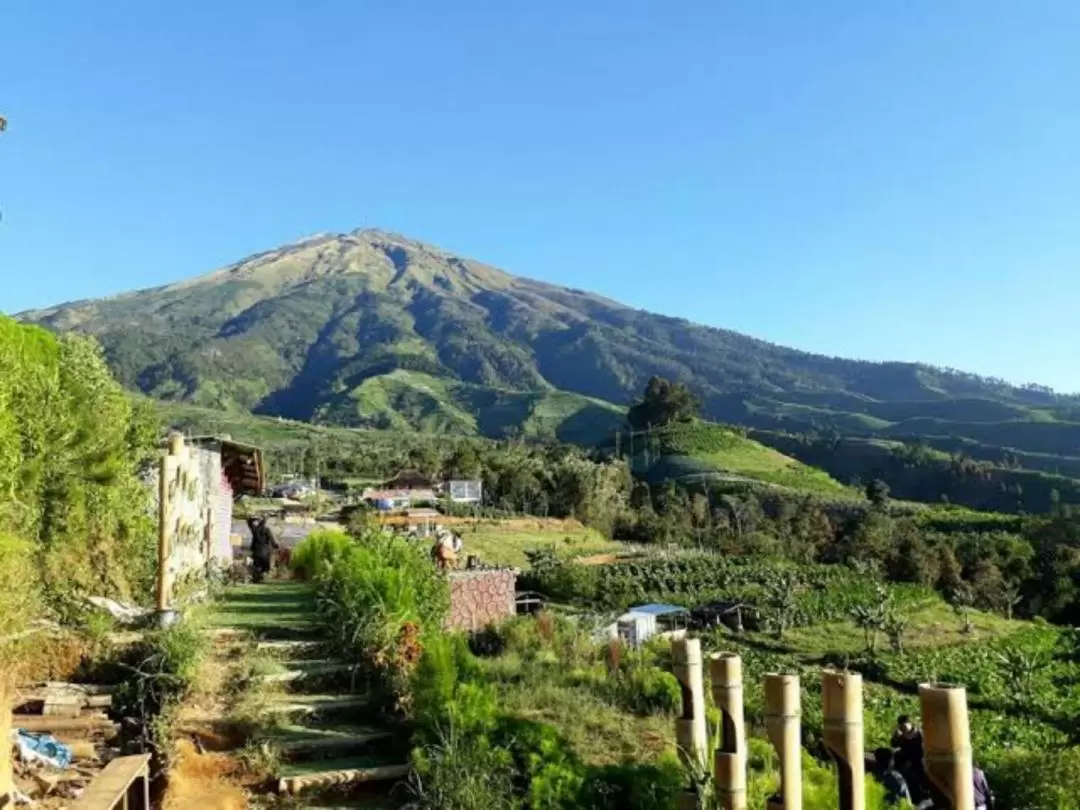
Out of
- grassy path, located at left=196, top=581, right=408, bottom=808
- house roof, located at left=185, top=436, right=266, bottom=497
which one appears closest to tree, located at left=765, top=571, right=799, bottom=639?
house roof, located at left=185, top=436, right=266, bottom=497

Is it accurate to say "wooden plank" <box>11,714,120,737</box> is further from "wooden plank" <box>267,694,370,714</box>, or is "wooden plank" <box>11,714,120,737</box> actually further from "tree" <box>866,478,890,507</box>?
"tree" <box>866,478,890,507</box>

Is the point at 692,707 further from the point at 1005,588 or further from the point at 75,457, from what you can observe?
the point at 1005,588

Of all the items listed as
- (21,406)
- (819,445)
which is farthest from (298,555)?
(819,445)

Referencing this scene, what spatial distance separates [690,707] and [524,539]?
116ft

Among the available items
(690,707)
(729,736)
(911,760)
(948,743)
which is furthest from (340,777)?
(948,743)

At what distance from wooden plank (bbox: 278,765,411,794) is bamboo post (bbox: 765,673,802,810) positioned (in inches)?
131

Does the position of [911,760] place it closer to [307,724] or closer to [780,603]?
[307,724]

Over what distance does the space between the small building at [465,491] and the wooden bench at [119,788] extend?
144 ft

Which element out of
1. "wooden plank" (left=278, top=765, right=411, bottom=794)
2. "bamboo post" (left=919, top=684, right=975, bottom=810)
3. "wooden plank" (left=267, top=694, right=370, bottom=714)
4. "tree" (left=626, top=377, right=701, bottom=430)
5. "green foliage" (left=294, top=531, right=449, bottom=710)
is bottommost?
"wooden plank" (left=278, top=765, right=411, bottom=794)

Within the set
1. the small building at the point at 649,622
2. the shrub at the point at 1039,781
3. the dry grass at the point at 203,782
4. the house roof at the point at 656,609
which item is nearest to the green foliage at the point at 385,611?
the dry grass at the point at 203,782

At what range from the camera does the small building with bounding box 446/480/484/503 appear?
49.0 meters

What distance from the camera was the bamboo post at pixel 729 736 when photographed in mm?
4008

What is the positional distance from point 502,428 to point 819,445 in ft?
186

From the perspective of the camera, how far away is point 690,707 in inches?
183
